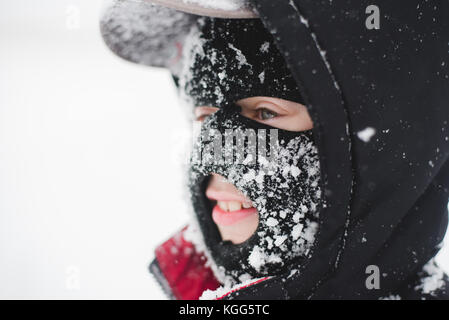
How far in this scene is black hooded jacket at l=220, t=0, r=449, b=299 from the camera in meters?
0.98

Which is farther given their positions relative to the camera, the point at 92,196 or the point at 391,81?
the point at 92,196

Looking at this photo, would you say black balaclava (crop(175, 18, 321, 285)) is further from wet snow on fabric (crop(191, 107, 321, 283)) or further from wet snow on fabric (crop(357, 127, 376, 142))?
wet snow on fabric (crop(357, 127, 376, 142))

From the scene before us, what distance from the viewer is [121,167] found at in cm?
482

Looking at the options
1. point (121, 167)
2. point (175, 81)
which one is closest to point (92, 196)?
point (121, 167)

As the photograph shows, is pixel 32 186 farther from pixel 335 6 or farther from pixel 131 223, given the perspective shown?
pixel 335 6

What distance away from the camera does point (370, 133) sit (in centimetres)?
103

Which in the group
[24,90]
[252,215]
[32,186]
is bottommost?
[32,186]

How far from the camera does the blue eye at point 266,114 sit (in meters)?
1.28

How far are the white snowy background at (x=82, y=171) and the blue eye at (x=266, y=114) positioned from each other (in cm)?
49

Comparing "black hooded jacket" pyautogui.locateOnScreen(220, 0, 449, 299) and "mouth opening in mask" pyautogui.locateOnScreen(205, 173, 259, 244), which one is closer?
"black hooded jacket" pyautogui.locateOnScreen(220, 0, 449, 299)

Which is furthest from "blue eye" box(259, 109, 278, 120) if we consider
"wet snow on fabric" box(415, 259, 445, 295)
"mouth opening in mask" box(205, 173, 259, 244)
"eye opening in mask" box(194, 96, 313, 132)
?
"wet snow on fabric" box(415, 259, 445, 295)

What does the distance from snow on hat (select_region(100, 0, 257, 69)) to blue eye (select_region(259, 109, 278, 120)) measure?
17.4 inches

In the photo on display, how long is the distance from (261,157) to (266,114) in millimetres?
172

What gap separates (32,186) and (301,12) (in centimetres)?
445
